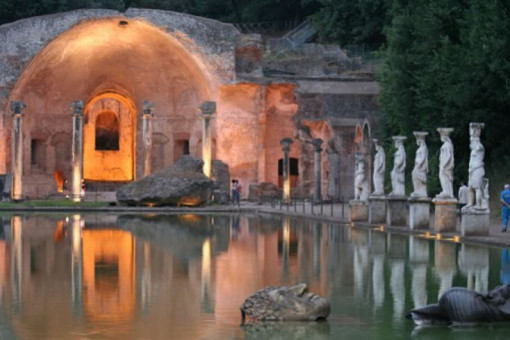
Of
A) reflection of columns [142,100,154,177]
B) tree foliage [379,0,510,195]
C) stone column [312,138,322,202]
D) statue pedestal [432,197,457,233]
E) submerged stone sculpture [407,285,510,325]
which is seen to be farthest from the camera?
reflection of columns [142,100,154,177]

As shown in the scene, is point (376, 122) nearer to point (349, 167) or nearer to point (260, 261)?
point (349, 167)

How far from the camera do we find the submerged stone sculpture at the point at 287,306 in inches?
458

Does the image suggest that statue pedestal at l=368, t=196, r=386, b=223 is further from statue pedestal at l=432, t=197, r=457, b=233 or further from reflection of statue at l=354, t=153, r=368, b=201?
statue pedestal at l=432, t=197, r=457, b=233

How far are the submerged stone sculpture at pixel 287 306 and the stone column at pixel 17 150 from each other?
1449 inches

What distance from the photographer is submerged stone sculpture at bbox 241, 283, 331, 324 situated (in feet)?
38.2

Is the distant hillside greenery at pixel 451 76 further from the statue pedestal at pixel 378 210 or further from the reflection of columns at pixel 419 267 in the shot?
the reflection of columns at pixel 419 267

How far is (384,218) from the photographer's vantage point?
1200 inches

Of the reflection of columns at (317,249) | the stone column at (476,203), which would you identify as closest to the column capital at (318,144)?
the reflection of columns at (317,249)

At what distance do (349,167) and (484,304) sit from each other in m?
39.3

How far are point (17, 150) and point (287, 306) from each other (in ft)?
124

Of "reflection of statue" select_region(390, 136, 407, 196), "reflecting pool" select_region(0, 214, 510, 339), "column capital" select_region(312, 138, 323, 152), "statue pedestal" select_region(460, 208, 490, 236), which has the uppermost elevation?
"column capital" select_region(312, 138, 323, 152)

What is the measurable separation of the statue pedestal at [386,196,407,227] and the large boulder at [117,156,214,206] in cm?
1538

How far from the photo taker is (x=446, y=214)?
2545 centimetres

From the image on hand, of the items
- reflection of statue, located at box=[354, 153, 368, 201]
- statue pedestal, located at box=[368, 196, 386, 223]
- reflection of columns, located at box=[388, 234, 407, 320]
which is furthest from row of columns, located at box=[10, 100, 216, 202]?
reflection of columns, located at box=[388, 234, 407, 320]
